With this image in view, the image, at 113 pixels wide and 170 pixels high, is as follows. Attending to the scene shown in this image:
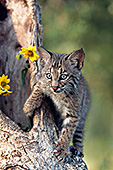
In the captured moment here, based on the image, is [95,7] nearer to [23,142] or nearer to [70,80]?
[70,80]

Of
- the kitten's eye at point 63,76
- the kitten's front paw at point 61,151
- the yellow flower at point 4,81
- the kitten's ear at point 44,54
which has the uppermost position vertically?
the kitten's ear at point 44,54

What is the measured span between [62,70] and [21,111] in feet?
3.37

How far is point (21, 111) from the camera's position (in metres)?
3.62

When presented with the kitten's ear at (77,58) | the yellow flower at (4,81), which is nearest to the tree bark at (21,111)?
the yellow flower at (4,81)

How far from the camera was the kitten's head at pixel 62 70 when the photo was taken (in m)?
2.85

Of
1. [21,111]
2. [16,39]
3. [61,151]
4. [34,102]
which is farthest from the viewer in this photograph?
[16,39]

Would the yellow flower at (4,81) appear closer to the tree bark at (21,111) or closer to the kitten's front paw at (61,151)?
the tree bark at (21,111)

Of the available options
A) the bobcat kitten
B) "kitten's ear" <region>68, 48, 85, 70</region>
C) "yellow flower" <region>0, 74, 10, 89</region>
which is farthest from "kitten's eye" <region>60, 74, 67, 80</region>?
"yellow flower" <region>0, 74, 10, 89</region>

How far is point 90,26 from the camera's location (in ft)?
20.1

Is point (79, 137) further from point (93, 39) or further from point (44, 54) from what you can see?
point (93, 39)

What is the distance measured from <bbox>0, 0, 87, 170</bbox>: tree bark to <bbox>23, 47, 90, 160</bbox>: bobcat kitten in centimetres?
11

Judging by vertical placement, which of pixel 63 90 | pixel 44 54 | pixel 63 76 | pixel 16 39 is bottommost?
pixel 63 90

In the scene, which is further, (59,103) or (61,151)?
(59,103)

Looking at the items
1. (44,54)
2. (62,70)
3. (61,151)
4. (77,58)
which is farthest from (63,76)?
(61,151)
